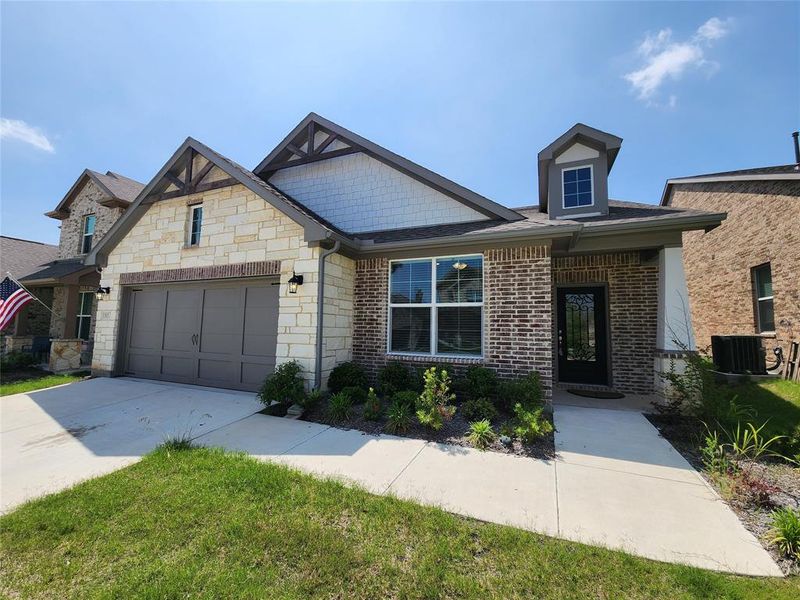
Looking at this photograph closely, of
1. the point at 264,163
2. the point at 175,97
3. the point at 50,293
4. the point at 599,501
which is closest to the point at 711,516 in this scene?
the point at 599,501

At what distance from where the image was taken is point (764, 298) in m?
9.23

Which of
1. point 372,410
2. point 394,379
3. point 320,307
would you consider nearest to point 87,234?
point 320,307

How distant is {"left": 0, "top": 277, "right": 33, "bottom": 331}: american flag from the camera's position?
8.17 metres

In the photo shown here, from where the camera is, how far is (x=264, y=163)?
1002 cm

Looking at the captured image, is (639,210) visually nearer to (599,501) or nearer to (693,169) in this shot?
(599,501)

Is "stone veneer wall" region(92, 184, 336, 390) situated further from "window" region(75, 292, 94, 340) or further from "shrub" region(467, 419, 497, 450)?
"window" region(75, 292, 94, 340)

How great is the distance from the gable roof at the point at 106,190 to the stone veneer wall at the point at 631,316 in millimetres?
16358

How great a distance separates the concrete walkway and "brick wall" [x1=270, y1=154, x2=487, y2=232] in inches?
208

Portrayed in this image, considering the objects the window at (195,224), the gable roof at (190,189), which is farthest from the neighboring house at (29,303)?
the window at (195,224)

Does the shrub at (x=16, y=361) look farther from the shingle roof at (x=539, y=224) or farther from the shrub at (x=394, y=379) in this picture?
the shrub at (x=394, y=379)

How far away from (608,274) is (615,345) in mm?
1674

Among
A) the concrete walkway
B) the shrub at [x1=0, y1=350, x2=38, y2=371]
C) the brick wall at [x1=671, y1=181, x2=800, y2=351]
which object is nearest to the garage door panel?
the concrete walkway

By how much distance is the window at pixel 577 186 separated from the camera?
7680 mm

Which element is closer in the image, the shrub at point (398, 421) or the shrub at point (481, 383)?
the shrub at point (398, 421)
